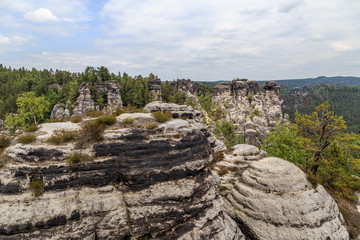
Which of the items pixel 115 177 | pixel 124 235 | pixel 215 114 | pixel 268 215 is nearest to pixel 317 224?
pixel 268 215

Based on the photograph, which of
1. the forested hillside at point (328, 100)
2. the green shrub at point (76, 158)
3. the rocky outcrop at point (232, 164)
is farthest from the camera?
the forested hillside at point (328, 100)

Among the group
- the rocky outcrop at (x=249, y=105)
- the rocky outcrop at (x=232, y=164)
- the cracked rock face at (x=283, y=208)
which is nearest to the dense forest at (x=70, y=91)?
the rocky outcrop at (x=249, y=105)

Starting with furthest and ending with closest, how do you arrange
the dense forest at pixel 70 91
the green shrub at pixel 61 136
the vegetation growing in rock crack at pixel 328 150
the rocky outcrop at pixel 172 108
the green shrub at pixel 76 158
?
1. the dense forest at pixel 70 91
2. the rocky outcrop at pixel 172 108
3. the vegetation growing in rock crack at pixel 328 150
4. the green shrub at pixel 61 136
5. the green shrub at pixel 76 158

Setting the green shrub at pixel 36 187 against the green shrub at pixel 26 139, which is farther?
the green shrub at pixel 26 139

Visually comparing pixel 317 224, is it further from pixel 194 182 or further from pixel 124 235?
pixel 124 235

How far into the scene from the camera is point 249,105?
8731 centimetres

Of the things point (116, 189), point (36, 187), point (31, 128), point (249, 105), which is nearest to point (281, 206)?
point (116, 189)

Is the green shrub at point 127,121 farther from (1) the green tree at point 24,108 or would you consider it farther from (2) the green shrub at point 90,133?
(1) the green tree at point 24,108

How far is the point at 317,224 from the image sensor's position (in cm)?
1419

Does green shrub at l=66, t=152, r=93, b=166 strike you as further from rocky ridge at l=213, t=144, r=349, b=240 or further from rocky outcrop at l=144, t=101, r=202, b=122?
rocky outcrop at l=144, t=101, r=202, b=122

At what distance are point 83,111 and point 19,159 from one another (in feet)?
169

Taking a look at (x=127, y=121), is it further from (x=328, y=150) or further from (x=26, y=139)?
(x=328, y=150)

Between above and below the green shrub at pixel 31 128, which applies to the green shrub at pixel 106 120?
above

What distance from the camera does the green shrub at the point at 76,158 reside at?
9.95 m
